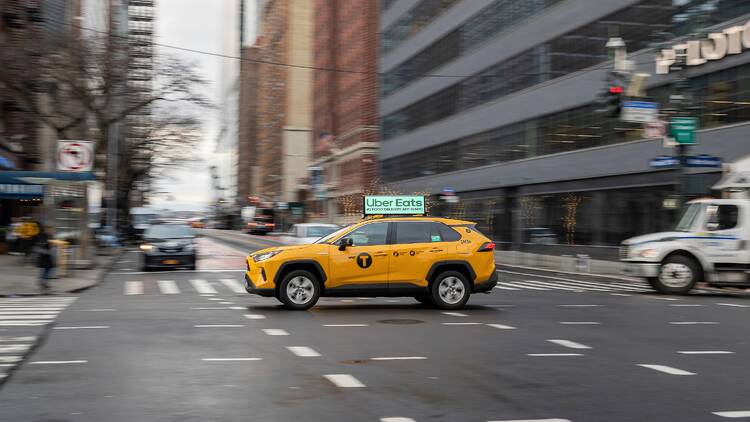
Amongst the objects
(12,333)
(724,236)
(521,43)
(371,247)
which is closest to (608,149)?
(521,43)

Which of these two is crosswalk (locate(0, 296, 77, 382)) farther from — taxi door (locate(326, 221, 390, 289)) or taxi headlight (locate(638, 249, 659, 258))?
taxi headlight (locate(638, 249, 659, 258))

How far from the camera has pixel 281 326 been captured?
43.3ft

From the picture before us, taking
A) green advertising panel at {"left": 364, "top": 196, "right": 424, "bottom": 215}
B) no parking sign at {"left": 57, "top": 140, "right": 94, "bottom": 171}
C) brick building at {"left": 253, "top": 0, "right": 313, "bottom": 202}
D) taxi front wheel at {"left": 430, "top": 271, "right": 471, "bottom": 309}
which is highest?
brick building at {"left": 253, "top": 0, "right": 313, "bottom": 202}

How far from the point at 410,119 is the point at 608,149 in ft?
108

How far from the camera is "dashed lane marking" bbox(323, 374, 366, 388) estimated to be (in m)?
8.26

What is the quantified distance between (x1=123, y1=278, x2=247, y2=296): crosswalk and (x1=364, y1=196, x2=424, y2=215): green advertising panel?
16.2 feet

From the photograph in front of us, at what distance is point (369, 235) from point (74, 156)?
10.1 metres

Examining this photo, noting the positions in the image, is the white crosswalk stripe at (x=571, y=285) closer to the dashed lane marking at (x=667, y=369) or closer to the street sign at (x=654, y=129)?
the street sign at (x=654, y=129)

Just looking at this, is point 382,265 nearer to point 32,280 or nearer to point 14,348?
point 14,348

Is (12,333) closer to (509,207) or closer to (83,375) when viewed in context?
(83,375)

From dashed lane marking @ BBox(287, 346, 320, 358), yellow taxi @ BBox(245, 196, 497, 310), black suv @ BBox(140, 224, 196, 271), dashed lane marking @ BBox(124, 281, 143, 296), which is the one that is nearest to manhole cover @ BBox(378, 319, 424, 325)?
yellow taxi @ BBox(245, 196, 497, 310)

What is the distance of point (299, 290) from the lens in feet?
52.0

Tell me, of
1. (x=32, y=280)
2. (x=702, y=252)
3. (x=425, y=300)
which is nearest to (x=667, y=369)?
(x=425, y=300)

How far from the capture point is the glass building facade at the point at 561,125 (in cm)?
3186
